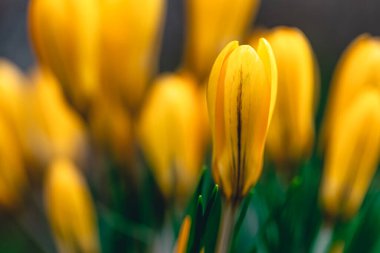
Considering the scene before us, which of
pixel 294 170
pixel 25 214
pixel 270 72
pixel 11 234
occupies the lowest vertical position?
pixel 11 234

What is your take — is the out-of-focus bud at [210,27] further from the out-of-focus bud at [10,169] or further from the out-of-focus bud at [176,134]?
the out-of-focus bud at [10,169]

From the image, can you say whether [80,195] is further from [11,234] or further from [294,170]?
[11,234]

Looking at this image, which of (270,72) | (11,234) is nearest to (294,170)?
(270,72)

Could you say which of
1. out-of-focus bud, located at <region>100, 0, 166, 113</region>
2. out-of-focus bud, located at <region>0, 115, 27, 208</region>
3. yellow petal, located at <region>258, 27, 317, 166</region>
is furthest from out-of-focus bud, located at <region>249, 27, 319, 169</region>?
out-of-focus bud, located at <region>0, 115, 27, 208</region>

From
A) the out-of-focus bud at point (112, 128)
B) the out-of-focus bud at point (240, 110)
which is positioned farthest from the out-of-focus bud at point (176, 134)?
the out-of-focus bud at point (240, 110)

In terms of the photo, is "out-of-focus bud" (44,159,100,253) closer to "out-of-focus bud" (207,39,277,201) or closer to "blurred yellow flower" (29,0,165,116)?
"blurred yellow flower" (29,0,165,116)

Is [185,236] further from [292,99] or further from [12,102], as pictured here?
[12,102]
